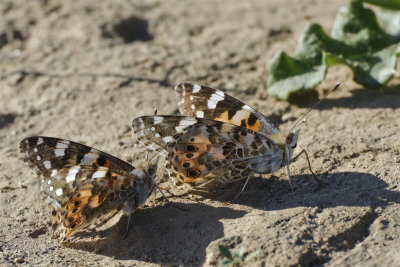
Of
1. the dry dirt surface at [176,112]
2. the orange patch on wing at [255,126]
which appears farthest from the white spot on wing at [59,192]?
the orange patch on wing at [255,126]

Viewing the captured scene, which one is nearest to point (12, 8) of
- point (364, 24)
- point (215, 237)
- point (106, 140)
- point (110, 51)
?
point (110, 51)

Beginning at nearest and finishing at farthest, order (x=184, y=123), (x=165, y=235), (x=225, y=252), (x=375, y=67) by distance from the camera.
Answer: (x=225, y=252), (x=165, y=235), (x=184, y=123), (x=375, y=67)

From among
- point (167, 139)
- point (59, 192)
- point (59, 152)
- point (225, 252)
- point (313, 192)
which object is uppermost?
point (59, 152)

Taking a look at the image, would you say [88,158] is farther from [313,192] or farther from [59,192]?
[313,192]

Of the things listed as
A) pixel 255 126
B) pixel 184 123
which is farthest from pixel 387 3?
pixel 184 123

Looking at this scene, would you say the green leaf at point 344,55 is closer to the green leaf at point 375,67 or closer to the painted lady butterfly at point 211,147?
the green leaf at point 375,67

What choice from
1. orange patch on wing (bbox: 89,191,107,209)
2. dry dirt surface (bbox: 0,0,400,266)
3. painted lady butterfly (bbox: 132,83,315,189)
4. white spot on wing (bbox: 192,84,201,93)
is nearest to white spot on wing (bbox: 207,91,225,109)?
white spot on wing (bbox: 192,84,201,93)

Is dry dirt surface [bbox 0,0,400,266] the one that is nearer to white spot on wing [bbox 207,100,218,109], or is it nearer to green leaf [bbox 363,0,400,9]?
white spot on wing [bbox 207,100,218,109]
